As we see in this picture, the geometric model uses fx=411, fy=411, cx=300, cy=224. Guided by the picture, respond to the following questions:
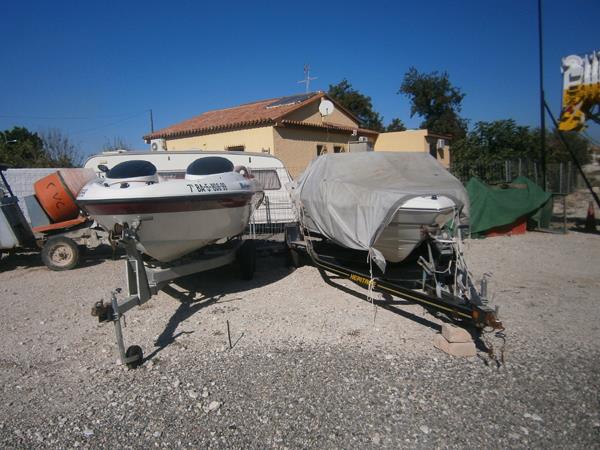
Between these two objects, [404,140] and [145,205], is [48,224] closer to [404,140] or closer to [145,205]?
[145,205]

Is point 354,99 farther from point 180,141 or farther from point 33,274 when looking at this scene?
point 33,274

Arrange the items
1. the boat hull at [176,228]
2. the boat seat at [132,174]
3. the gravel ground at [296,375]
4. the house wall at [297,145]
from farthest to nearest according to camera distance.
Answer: the house wall at [297,145], the boat seat at [132,174], the boat hull at [176,228], the gravel ground at [296,375]

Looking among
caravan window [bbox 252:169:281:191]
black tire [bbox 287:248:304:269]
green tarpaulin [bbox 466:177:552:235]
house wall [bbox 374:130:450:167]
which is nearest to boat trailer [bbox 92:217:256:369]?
black tire [bbox 287:248:304:269]

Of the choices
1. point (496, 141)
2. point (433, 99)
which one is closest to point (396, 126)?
point (433, 99)

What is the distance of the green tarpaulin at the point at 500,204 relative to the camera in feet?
33.6

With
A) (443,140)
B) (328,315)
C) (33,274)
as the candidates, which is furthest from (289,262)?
(443,140)

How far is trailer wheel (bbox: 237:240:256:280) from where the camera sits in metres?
6.76

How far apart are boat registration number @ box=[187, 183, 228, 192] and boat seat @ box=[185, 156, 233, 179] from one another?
268mm

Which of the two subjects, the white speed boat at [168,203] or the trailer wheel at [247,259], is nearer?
the white speed boat at [168,203]

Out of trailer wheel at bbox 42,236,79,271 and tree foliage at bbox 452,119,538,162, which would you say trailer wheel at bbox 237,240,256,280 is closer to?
trailer wheel at bbox 42,236,79,271

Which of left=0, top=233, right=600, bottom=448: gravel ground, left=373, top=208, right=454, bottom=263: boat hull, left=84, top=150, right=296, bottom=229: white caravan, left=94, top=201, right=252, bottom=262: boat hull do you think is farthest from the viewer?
left=84, top=150, right=296, bottom=229: white caravan

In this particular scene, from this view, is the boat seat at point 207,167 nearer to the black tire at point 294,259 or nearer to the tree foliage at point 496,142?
the black tire at point 294,259

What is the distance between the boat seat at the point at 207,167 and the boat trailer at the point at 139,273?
1.07 metres

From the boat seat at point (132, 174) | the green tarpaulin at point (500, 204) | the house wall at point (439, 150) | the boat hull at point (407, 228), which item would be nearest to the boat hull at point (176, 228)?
the boat seat at point (132, 174)
